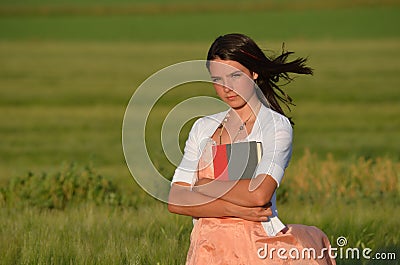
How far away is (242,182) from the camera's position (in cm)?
540

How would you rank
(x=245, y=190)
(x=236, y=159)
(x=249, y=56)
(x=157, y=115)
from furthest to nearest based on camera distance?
(x=157, y=115) → (x=249, y=56) → (x=236, y=159) → (x=245, y=190)

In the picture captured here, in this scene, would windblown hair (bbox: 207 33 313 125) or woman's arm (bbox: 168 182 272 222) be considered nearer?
woman's arm (bbox: 168 182 272 222)

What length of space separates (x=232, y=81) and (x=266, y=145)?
1.50 feet

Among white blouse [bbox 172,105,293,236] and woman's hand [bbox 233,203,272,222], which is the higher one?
white blouse [bbox 172,105,293,236]

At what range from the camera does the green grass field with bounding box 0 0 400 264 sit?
25.9 ft

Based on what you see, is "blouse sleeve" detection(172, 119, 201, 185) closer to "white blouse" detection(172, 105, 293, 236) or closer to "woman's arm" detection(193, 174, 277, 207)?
"white blouse" detection(172, 105, 293, 236)

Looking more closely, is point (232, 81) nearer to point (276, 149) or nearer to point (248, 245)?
point (276, 149)

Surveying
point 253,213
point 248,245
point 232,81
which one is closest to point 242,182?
point 253,213

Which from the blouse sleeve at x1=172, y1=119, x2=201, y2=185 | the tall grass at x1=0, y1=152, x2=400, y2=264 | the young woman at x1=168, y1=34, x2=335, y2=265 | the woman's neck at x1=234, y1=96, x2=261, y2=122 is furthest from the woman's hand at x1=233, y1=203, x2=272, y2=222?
the tall grass at x1=0, y1=152, x2=400, y2=264

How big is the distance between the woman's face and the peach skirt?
71 cm

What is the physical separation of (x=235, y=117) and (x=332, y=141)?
50.2ft

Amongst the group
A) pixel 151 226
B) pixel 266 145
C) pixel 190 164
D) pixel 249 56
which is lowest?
pixel 151 226

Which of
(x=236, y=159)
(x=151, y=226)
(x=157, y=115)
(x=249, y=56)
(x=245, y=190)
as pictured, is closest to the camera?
(x=245, y=190)

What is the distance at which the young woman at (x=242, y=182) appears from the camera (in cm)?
536
